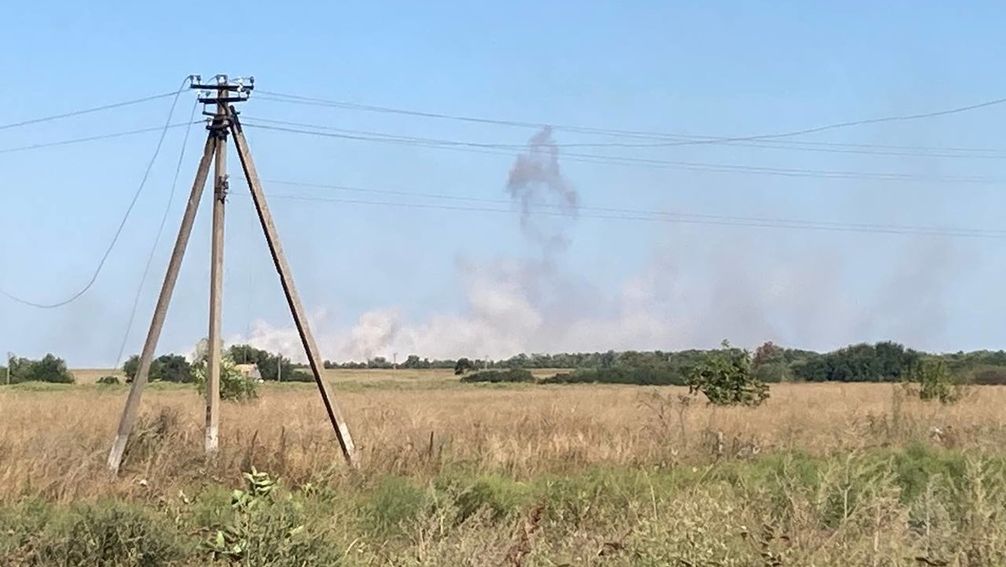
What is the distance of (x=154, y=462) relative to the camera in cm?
1542

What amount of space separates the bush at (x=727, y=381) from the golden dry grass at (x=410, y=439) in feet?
41.1

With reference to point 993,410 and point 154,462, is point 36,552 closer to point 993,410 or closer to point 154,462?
point 154,462

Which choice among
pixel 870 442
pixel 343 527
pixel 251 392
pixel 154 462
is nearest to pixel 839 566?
pixel 343 527

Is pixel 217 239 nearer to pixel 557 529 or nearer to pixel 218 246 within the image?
pixel 218 246

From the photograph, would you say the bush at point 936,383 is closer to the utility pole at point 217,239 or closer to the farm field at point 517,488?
the farm field at point 517,488

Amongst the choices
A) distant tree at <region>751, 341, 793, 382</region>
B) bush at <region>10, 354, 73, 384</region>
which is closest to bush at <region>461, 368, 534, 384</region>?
distant tree at <region>751, 341, 793, 382</region>

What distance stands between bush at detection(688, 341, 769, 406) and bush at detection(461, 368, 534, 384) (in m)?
45.4

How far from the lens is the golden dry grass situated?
14.6 metres

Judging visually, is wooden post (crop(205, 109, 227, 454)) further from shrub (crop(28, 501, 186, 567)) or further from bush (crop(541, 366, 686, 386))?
bush (crop(541, 366, 686, 386))

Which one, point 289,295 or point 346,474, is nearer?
point 346,474

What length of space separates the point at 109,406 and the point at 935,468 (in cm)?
1661

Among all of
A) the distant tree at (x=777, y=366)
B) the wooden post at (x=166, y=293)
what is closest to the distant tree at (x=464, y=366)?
the distant tree at (x=777, y=366)

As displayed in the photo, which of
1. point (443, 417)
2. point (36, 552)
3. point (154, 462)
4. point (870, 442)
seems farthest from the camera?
point (443, 417)

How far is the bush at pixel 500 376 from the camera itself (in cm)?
8688
